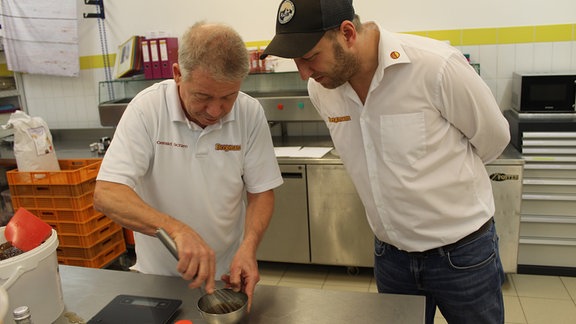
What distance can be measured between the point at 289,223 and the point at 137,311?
1956 mm

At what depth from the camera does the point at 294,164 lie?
121 inches

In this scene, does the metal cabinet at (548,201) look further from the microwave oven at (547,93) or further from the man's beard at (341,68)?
the man's beard at (341,68)

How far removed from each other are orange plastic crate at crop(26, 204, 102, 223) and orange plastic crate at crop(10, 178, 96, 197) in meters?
0.10

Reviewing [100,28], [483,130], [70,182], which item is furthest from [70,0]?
[483,130]

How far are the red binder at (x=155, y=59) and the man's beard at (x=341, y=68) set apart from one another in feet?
8.20

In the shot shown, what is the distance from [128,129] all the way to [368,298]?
85 centimetres

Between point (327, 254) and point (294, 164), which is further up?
point (294, 164)

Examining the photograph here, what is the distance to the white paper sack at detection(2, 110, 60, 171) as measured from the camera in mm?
2965

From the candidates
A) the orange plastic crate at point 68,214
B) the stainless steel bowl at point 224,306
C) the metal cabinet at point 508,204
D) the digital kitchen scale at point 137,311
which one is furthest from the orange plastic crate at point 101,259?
the metal cabinet at point 508,204

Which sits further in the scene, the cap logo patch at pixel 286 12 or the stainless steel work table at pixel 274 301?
the cap logo patch at pixel 286 12

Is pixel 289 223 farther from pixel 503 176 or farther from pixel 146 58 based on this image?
pixel 146 58

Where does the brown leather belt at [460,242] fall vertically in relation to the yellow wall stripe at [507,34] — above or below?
→ below

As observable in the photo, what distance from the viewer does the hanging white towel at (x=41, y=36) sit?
13.1 ft

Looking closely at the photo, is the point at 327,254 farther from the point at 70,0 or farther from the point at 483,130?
the point at 70,0
